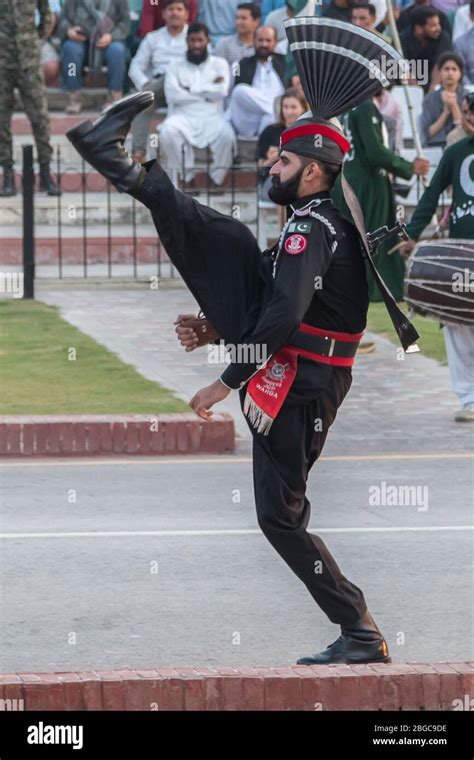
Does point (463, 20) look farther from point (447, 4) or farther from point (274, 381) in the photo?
point (274, 381)

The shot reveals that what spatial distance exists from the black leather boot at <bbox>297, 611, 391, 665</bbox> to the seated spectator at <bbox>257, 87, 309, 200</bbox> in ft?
25.4

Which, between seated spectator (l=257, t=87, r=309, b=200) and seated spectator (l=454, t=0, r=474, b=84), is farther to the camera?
seated spectator (l=454, t=0, r=474, b=84)

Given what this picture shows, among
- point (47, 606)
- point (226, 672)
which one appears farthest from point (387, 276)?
point (226, 672)

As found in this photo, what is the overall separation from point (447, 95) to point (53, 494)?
9.17m

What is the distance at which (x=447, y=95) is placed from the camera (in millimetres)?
17828

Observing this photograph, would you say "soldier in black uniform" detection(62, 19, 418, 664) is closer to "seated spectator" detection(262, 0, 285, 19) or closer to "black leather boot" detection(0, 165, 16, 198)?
"black leather boot" detection(0, 165, 16, 198)

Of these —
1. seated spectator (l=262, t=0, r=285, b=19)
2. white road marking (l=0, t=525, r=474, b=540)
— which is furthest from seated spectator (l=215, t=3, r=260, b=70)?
white road marking (l=0, t=525, r=474, b=540)

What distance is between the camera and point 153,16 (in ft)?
65.7

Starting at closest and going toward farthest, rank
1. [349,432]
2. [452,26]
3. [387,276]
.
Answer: [349,432] < [387,276] < [452,26]

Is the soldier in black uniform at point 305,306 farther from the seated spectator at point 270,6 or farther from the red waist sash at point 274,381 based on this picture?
the seated spectator at point 270,6

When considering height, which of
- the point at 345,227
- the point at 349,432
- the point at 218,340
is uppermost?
the point at 345,227

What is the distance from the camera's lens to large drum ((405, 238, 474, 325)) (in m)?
11.4
